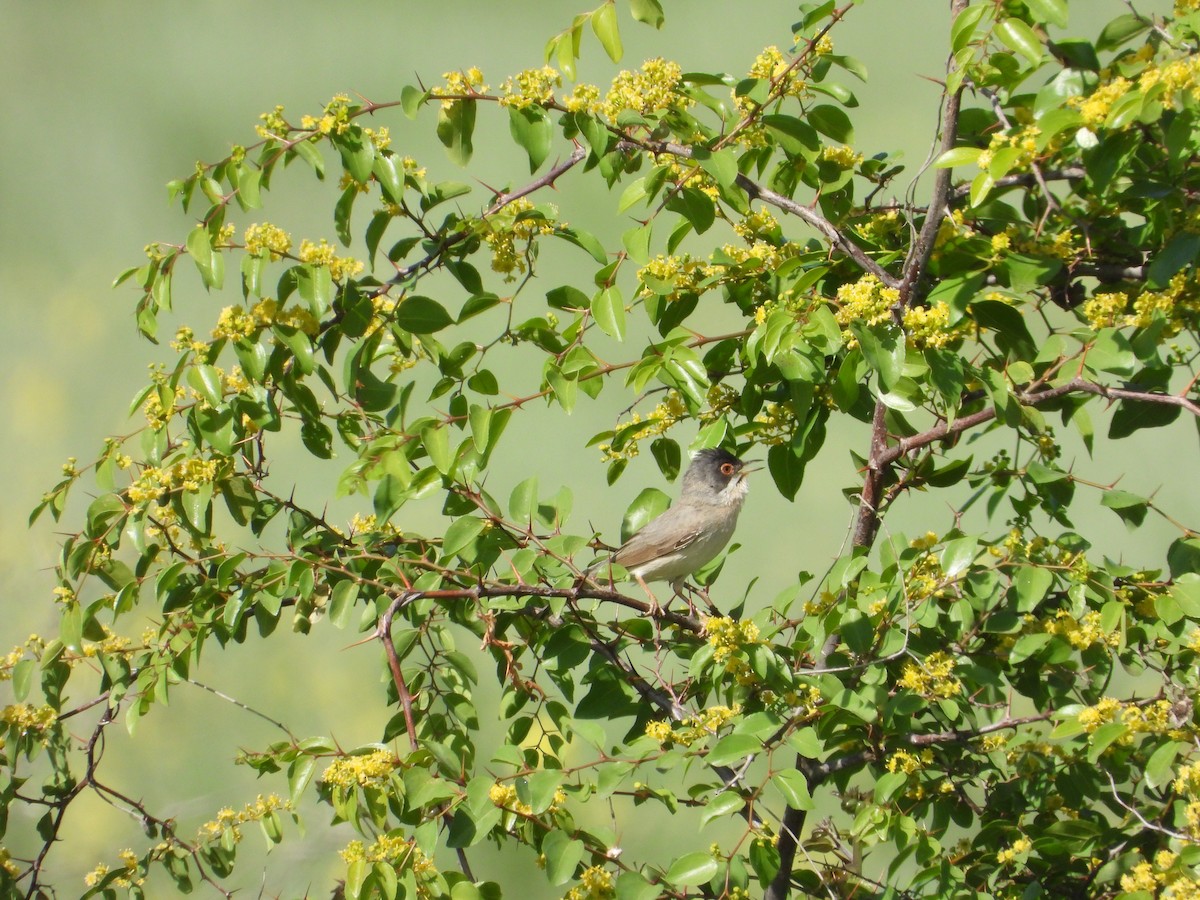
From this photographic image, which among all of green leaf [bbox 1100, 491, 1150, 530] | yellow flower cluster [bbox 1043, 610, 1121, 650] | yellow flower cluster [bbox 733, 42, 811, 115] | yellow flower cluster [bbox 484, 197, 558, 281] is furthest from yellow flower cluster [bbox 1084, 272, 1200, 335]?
yellow flower cluster [bbox 484, 197, 558, 281]

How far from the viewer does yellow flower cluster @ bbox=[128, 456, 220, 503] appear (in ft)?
8.59

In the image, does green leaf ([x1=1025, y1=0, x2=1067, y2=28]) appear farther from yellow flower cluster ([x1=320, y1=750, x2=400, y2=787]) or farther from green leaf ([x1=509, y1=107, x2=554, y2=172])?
yellow flower cluster ([x1=320, y1=750, x2=400, y2=787])

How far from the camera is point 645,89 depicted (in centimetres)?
250

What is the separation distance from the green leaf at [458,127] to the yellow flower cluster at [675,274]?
1.64 feet

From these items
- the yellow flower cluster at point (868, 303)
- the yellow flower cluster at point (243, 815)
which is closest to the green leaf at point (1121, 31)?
the yellow flower cluster at point (868, 303)

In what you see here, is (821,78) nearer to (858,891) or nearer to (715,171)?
(715,171)

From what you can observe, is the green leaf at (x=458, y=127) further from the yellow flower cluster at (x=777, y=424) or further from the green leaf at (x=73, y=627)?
the green leaf at (x=73, y=627)

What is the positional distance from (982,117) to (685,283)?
0.83m

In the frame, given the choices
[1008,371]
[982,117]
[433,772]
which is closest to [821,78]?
[982,117]

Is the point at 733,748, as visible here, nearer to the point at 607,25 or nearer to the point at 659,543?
the point at 607,25

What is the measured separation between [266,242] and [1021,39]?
1.59 meters

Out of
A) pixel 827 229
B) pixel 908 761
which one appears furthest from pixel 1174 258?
pixel 908 761

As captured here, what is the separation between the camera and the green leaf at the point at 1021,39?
6.95ft

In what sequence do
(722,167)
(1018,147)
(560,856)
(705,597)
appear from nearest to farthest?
(1018,147), (560,856), (722,167), (705,597)
